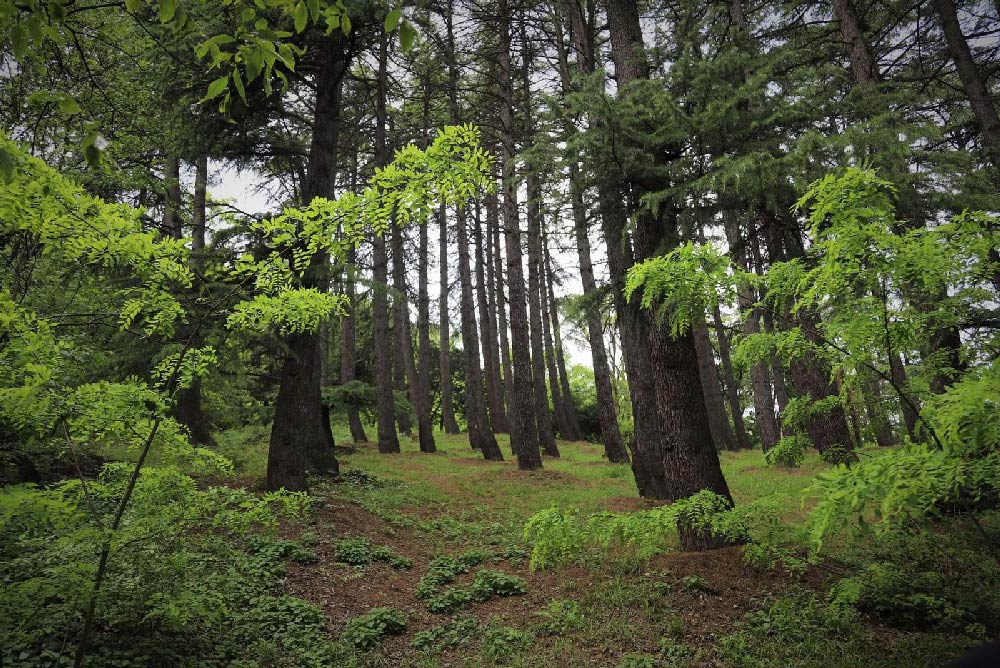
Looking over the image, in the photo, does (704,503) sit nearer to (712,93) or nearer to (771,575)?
(771,575)

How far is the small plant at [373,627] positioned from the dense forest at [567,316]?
34mm

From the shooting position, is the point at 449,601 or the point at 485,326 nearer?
the point at 449,601

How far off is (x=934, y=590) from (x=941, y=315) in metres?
2.62

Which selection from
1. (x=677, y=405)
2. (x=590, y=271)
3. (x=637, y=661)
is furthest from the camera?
(x=590, y=271)

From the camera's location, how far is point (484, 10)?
13812 mm

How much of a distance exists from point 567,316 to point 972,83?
305 inches

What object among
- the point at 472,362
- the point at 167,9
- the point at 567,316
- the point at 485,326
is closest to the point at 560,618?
the point at 567,316

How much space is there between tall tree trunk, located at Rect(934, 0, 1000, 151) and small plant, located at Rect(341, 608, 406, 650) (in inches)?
427

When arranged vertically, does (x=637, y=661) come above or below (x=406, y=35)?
below

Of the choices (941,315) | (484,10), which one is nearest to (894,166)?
(941,315)

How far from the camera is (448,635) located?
5.22 m

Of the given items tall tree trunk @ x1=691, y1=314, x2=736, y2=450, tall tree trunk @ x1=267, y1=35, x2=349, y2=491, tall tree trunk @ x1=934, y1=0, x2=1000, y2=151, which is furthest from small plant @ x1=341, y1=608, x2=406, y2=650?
tall tree trunk @ x1=691, y1=314, x2=736, y2=450

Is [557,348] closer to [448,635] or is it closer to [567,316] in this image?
[567,316]

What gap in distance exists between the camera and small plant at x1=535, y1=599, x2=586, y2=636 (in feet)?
16.6
